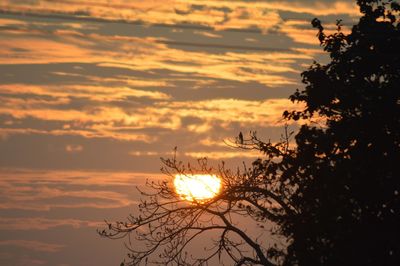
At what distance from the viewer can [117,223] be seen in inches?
1334

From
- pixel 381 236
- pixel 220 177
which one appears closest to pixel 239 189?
pixel 220 177

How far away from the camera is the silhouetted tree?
1200 inches

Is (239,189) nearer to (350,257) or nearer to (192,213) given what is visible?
(192,213)

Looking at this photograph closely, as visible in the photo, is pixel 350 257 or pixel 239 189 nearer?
pixel 350 257

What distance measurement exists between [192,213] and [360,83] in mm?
7914

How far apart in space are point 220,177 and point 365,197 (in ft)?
21.4

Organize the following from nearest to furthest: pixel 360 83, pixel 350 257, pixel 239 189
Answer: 1. pixel 350 257
2. pixel 360 83
3. pixel 239 189

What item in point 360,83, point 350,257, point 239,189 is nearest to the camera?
point 350,257

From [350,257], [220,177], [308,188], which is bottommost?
[350,257]

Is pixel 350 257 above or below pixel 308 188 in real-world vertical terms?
below

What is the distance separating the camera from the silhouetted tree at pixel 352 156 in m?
30.5

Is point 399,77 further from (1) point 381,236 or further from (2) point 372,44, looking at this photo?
(1) point 381,236

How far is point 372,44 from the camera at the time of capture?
3241cm

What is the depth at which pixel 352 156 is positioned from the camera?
103 ft
